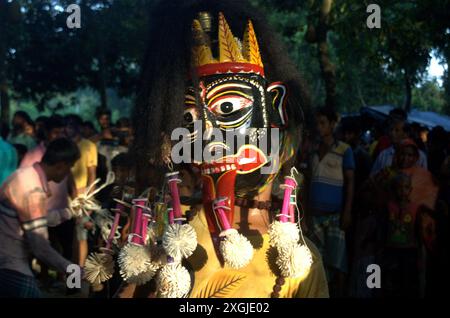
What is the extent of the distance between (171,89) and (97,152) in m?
5.32

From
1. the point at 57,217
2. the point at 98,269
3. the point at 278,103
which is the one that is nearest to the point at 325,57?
the point at 57,217

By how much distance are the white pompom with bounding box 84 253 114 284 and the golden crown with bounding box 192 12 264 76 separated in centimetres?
89

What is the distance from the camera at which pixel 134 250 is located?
Answer: 292cm

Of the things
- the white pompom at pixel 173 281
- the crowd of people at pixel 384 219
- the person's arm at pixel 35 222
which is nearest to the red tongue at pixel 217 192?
the white pompom at pixel 173 281

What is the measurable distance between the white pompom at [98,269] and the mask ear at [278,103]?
93 centimetres

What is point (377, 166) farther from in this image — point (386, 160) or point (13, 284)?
point (13, 284)

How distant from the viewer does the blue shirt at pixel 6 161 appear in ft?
21.9

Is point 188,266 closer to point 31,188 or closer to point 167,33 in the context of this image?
point 167,33

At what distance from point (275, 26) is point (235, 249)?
1.40m

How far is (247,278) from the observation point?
2.96 metres

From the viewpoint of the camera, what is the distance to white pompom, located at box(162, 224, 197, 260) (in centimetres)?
278

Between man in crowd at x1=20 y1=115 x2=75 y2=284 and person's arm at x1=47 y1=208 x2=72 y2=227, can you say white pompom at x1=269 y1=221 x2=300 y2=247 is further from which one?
man in crowd at x1=20 y1=115 x2=75 y2=284

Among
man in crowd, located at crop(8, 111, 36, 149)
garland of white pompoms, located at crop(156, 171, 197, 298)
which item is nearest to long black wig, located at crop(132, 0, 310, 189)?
garland of white pompoms, located at crop(156, 171, 197, 298)
